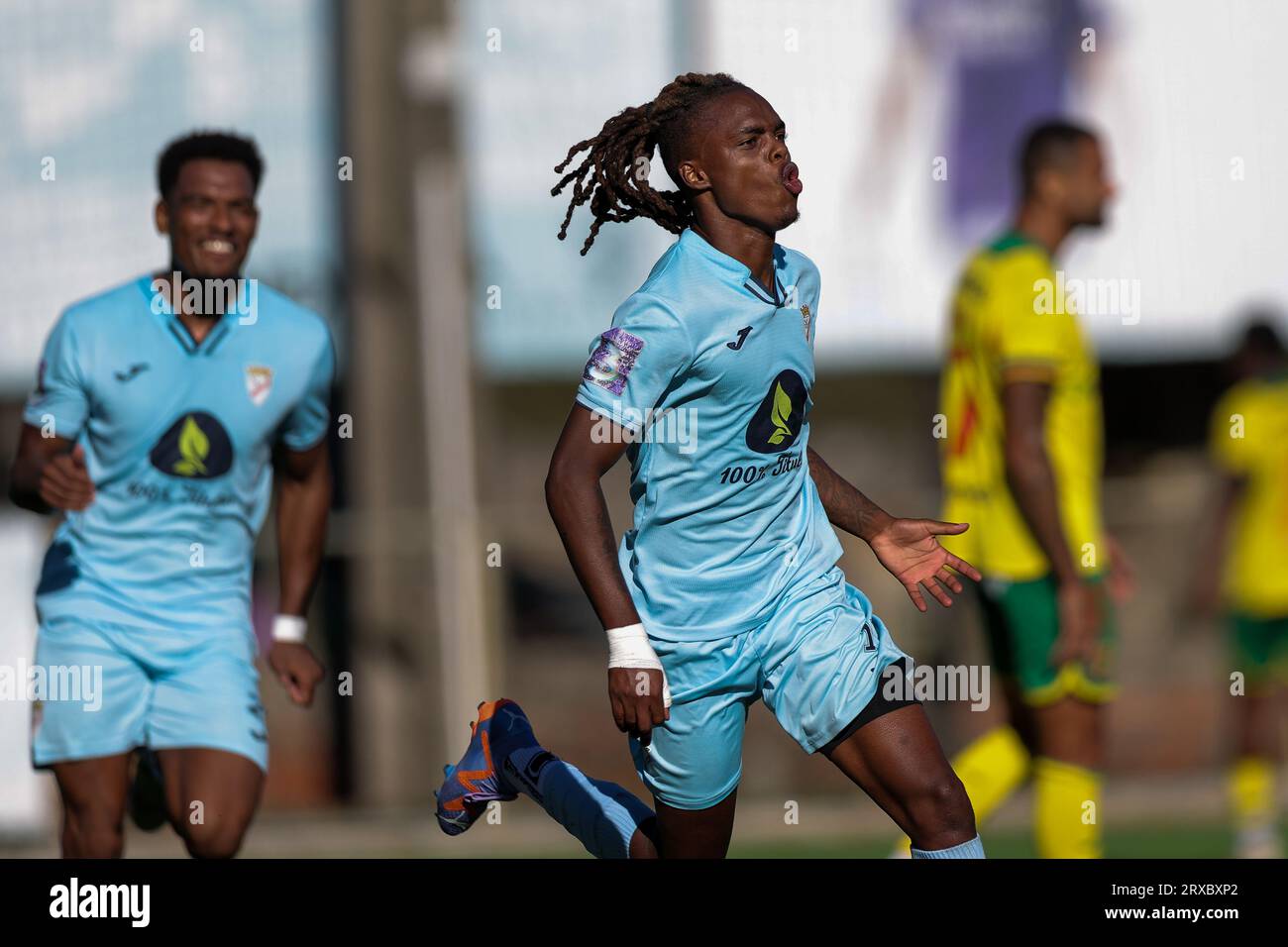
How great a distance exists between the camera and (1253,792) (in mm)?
8891

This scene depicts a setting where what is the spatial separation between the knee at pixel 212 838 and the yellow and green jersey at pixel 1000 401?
2.83m

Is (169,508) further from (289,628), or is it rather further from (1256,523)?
(1256,523)

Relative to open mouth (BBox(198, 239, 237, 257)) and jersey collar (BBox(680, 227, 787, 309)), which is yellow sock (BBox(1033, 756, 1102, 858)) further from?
open mouth (BBox(198, 239, 237, 257))

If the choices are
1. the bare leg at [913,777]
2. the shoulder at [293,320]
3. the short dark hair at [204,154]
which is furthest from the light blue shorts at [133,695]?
the bare leg at [913,777]

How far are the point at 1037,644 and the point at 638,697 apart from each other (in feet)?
Answer: 8.44

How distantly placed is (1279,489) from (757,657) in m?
5.70

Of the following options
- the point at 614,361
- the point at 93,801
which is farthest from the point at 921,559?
the point at 93,801

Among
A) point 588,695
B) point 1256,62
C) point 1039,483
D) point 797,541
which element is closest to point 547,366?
point 588,695

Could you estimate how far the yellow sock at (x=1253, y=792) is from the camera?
887 cm

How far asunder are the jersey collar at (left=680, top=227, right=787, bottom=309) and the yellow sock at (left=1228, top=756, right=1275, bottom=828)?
4.79 meters

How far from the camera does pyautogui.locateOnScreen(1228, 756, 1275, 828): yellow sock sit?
8867mm

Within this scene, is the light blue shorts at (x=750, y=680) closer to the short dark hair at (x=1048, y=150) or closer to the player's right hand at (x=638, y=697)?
the player's right hand at (x=638, y=697)

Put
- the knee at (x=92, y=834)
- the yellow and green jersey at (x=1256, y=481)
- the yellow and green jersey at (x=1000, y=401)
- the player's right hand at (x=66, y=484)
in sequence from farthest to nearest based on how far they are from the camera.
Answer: the yellow and green jersey at (x=1256, y=481), the yellow and green jersey at (x=1000, y=401), the knee at (x=92, y=834), the player's right hand at (x=66, y=484)
